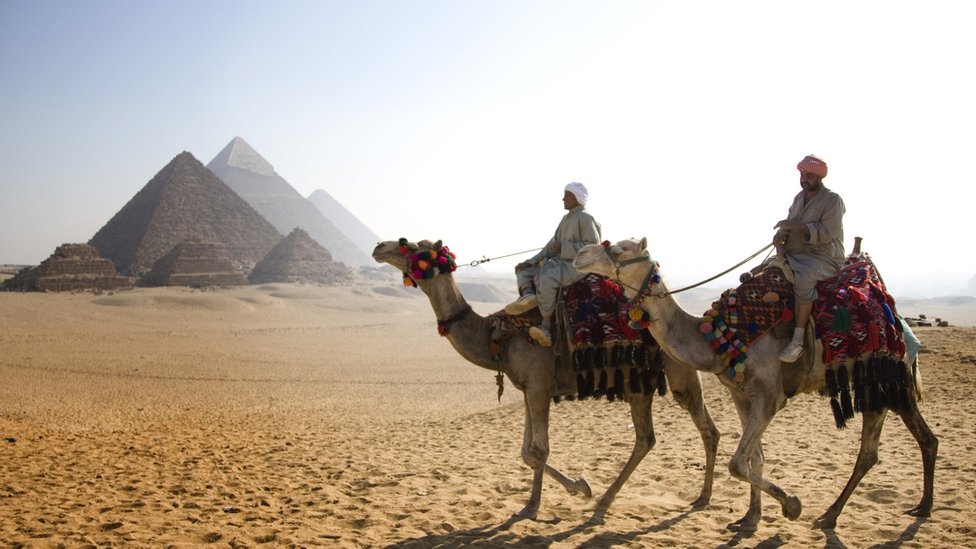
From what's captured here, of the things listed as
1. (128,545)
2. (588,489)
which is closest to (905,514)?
(588,489)

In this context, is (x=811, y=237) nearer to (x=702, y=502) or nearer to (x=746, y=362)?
(x=746, y=362)

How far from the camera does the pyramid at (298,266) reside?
3465 inches

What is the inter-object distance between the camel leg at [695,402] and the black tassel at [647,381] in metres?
0.26

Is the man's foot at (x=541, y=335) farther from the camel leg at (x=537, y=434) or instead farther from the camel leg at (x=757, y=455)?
the camel leg at (x=757, y=455)

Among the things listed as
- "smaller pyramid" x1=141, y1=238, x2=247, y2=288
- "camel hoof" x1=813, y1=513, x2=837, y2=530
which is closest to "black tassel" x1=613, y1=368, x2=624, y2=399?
"camel hoof" x1=813, y1=513, x2=837, y2=530

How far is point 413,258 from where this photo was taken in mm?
6113

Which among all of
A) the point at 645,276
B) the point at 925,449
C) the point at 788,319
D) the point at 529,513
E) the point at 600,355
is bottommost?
the point at 529,513

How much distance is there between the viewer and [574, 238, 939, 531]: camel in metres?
5.15

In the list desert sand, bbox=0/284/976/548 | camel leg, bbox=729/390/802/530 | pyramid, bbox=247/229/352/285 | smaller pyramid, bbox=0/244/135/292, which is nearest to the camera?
camel leg, bbox=729/390/802/530

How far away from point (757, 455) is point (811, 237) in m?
1.72

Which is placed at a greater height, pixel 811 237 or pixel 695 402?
pixel 811 237

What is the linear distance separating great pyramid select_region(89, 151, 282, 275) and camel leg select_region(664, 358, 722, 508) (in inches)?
3545

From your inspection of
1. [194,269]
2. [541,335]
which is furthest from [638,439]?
[194,269]

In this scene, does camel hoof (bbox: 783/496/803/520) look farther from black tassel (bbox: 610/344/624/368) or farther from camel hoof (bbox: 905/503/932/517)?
black tassel (bbox: 610/344/624/368)
